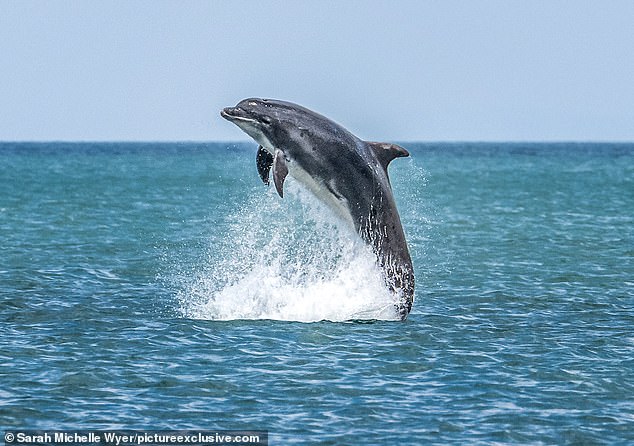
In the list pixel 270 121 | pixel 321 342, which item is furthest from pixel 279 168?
pixel 321 342

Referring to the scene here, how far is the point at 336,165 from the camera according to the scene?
802 inches

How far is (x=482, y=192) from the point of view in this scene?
77.6 m

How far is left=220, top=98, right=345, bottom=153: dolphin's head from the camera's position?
1989cm

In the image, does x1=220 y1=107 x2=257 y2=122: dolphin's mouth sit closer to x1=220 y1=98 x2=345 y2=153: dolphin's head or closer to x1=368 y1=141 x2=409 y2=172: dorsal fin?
x1=220 y1=98 x2=345 y2=153: dolphin's head

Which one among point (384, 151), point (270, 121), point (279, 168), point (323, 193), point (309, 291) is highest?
point (270, 121)

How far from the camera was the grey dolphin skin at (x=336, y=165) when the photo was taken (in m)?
20.0

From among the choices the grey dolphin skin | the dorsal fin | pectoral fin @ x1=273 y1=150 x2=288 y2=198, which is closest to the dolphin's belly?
the grey dolphin skin

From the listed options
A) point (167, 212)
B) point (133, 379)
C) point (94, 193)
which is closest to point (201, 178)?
point (94, 193)

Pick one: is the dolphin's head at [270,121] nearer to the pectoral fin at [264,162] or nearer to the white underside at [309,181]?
the white underside at [309,181]

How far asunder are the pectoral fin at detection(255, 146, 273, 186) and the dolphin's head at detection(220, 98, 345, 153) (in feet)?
1.68

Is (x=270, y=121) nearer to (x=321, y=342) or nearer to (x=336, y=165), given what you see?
(x=336, y=165)

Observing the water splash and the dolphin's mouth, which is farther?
the water splash

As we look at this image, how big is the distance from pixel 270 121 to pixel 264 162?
116 cm

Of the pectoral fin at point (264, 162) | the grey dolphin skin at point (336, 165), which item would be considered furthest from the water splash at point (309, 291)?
the pectoral fin at point (264, 162)
